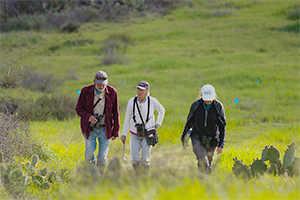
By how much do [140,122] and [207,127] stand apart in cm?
121

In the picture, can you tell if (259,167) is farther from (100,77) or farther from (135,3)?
(135,3)

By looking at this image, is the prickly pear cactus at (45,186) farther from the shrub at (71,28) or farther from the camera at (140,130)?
the shrub at (71,28)

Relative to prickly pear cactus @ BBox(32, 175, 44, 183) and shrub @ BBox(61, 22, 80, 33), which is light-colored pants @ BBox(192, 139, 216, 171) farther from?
shrub @ BBox(61, 22, 80, 33)

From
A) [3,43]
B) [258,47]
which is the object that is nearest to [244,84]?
[258,47]

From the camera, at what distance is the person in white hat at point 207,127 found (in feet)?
22.1

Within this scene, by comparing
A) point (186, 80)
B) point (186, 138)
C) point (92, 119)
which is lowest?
point (186, 80)

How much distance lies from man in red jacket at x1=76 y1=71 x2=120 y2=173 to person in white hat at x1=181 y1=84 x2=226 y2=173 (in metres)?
1.46

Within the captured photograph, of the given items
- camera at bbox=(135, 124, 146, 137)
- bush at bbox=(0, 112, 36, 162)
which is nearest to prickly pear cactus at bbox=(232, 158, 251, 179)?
camera at bbox=(135, 124, 146, 137)

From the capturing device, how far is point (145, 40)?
30922mm

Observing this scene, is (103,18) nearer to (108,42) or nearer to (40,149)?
(108,42)

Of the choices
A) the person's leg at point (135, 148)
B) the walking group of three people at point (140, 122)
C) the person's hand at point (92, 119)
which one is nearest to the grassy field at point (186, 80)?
the person's leg at point (135, 148)

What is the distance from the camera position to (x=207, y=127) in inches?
269

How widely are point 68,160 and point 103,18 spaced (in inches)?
1400

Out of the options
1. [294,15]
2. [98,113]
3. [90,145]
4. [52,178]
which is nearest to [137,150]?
[90,145]
